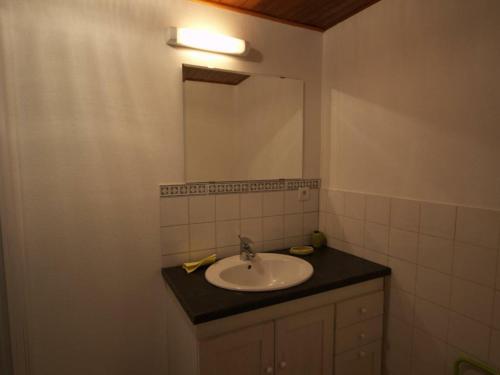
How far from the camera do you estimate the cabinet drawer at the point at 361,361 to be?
1.45 metres

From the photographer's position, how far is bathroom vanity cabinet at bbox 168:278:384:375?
115 cm

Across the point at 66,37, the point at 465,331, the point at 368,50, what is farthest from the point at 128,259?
the point at 368,50

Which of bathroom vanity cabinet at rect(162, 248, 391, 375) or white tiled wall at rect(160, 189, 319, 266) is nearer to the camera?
bathroom vanity cabinet at rect(162, 248, 391, 375)

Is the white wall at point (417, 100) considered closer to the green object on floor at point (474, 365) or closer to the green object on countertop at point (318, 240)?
the green object on countertop at point (318, 240)

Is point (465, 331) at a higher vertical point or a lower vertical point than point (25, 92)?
lower

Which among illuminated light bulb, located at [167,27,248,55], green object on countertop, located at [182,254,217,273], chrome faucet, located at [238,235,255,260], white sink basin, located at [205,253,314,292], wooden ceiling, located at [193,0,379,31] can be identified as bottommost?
white sink basin, located at [205,253,314,292]

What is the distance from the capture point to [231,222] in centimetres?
167

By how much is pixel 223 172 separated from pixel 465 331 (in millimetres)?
1282

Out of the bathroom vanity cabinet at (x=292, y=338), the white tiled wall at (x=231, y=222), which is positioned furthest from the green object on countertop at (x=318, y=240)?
the bathroom vanity cabinet at (x=292, y=338)

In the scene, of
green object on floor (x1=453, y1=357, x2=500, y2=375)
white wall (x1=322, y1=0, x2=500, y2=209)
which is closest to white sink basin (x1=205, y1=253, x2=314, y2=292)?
white wall (x1=322, y1=0, x2=500, y2=209)

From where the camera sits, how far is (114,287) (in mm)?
→ 1418

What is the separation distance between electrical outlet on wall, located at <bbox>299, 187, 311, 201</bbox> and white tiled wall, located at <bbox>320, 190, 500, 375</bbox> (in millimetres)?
268

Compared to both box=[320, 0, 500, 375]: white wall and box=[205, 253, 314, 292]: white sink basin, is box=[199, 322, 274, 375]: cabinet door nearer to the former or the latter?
box=[205, 253, 314, 292]: white sink basin

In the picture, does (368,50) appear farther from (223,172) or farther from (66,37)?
(66,37)
